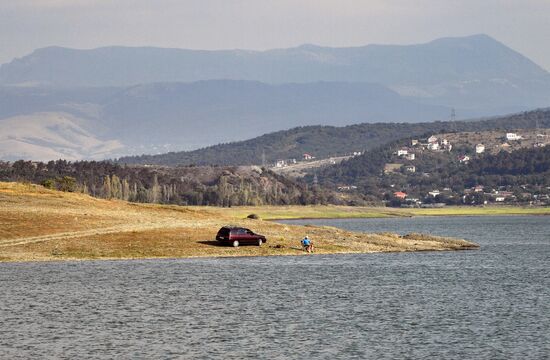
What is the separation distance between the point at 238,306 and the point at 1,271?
28.4m

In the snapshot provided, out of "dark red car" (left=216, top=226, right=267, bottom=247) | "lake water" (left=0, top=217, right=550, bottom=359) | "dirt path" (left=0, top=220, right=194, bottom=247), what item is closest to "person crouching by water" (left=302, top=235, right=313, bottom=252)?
"dark red car" (left=216, top=226, right=267, bottom=247)

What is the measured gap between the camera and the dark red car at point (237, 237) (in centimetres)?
11269

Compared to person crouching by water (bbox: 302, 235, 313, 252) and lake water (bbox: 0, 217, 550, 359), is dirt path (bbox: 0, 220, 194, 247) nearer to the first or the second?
lake water (bbox: 0, 217, 550, 359)

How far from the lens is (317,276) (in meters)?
92.1

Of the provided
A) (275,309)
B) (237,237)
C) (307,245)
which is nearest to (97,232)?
(237,237)

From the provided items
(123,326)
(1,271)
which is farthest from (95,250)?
(123,326)

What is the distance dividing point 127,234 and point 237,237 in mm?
11922

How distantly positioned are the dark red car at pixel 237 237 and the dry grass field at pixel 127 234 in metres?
0.92

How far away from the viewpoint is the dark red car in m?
113

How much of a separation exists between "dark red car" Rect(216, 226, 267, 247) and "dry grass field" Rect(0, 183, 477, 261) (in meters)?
0.92

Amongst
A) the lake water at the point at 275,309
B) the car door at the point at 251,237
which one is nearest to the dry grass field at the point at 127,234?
the car door at the point at 251,237

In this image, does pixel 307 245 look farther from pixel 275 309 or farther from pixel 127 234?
pixel 275 309

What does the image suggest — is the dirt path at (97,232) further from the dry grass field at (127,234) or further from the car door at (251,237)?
the car door at (251,237)

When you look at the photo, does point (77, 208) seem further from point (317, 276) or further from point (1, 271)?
point (317, 276)
